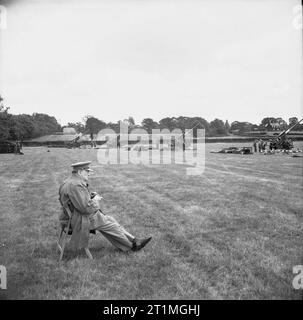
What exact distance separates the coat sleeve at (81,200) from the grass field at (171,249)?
0.85 metres

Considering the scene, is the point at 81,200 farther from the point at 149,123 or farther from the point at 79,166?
the point at 149,123

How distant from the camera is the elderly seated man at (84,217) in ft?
20.5

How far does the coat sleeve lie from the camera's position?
20.3ft

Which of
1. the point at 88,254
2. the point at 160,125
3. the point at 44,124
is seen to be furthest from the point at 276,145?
the point at 44,124

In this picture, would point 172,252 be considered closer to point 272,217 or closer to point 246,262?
point 246,262

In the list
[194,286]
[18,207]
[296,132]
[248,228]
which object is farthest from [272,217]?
[296,132]

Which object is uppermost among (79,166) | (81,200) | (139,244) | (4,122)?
(4,122)

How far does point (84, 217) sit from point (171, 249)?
1.73 meters

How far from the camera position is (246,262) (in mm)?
6078

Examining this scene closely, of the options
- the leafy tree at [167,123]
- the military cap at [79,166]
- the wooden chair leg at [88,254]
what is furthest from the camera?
the leafy tree at [167,123]

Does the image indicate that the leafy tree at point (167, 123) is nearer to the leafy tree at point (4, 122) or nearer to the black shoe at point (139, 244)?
the leafy tree at point (4, 122)

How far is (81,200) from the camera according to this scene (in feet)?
20.4

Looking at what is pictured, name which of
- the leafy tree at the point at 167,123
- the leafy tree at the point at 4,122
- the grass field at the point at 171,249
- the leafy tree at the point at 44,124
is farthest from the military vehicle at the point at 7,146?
the leafy tree at the point at 167,123
